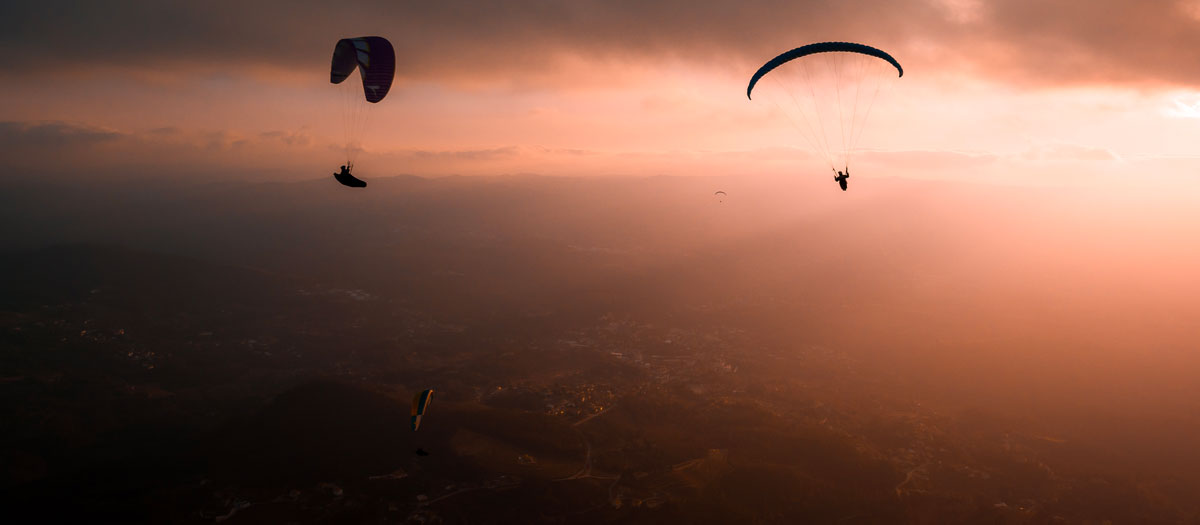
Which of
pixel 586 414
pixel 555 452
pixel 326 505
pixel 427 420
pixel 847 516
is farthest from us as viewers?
Result: pixel 586 414

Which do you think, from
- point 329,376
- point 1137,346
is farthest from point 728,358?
point 1137,346

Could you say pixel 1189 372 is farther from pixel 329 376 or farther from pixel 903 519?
pixel 329 376

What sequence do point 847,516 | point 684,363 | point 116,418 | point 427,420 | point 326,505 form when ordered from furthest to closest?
point 684,363
point 116,418
point 427,420
point 847,516
point 326,505

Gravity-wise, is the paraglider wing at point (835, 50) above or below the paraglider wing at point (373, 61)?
above

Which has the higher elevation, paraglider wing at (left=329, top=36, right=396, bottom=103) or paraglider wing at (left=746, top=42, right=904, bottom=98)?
paraglider wing at (left=746, top=42, right=904, bottom=98)

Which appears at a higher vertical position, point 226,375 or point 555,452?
point 555,452

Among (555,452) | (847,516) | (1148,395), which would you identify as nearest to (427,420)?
(555,452)

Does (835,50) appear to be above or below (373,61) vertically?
above

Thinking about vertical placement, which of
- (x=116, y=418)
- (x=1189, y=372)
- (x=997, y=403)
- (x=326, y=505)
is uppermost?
(x=1189, y=372)

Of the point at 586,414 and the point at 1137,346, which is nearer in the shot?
the point at 586,414

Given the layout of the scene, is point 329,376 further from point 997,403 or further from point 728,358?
point 997,403
